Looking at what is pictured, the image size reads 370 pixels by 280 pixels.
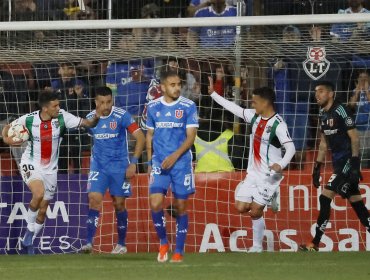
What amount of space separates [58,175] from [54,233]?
0.81m

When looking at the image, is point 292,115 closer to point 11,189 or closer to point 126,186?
point 126,186

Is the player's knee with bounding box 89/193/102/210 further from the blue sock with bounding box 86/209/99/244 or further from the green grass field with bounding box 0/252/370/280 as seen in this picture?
the green grass field with bounding box 0/252/370/280

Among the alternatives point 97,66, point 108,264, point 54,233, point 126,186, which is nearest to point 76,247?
point 54,233

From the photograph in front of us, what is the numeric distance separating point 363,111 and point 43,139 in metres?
4.34

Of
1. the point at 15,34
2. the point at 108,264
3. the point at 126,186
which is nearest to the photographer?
the point at 108,264

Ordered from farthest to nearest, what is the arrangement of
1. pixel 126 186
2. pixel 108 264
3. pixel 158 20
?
pixel 126 186
pixel 158 20
pixel 108 264

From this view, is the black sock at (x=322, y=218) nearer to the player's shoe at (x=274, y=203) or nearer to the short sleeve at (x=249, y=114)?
the player's shoe at (x=274, y=203)

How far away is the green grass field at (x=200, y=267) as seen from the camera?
11.0 metres

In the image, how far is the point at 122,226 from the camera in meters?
14.9

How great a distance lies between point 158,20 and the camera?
1385 centimetres

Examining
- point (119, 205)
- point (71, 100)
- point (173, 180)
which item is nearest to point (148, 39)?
point (71, 100)

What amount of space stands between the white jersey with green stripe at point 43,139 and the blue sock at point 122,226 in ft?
3.56

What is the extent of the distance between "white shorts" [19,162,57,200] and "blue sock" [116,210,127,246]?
94cm

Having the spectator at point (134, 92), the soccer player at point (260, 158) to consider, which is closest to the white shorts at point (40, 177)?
the spectator at point (134, 92)
